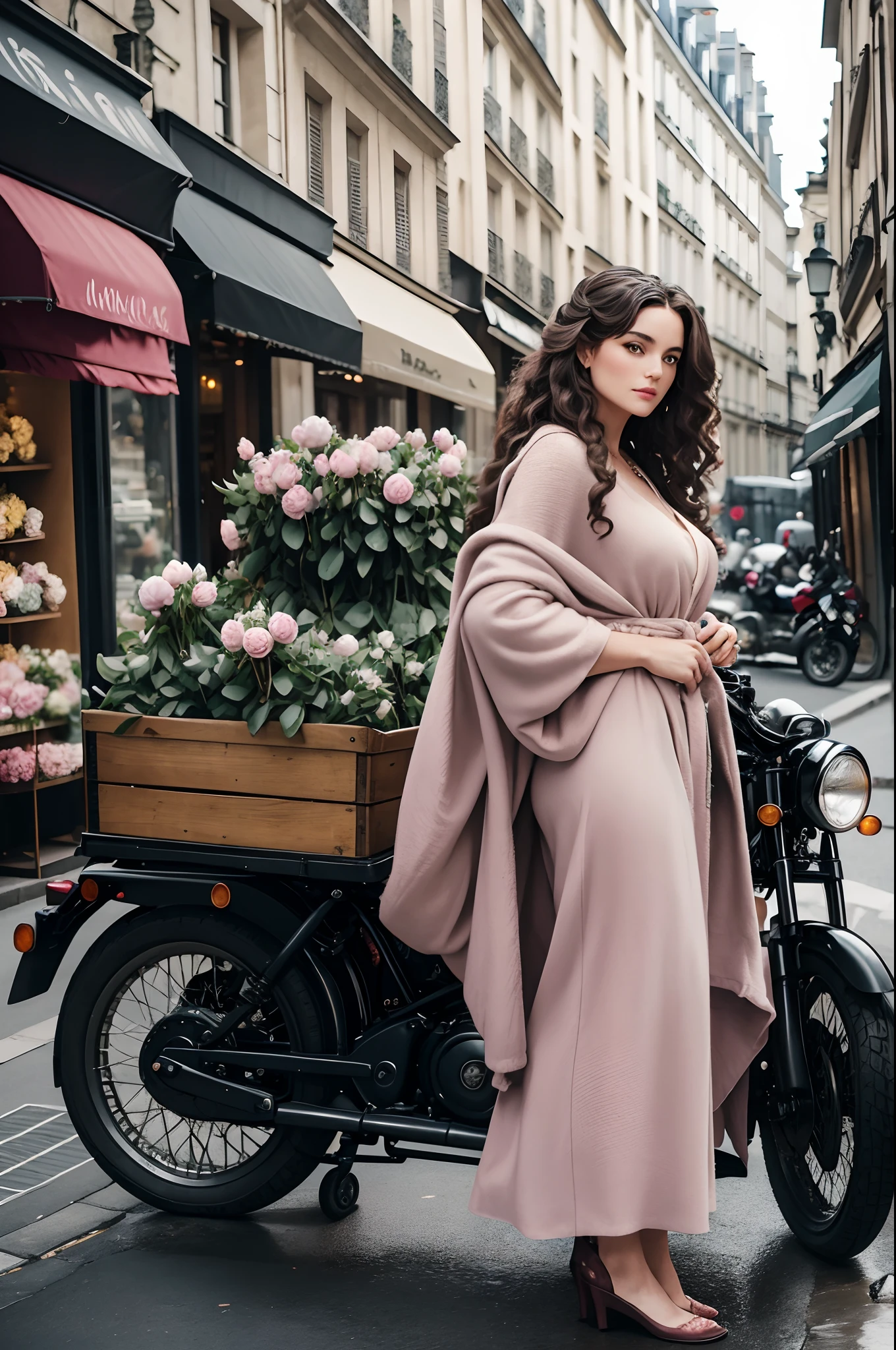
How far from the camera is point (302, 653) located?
9.59 feet

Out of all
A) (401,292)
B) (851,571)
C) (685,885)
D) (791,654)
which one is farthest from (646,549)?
(791,654)

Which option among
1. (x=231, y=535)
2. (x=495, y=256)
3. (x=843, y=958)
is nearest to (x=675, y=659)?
(x=843, y=958)

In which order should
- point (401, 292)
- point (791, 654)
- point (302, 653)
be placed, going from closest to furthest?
point (302, 653), point (401, 292), point (791, 654)

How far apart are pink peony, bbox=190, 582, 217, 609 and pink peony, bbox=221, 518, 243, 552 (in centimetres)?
33

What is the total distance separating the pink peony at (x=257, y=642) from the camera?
2.83 meters

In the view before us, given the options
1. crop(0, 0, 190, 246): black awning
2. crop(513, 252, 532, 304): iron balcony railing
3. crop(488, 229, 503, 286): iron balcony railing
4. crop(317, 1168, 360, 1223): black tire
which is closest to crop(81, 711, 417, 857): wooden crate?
crop(317, 1168, 360, 1223): black tire

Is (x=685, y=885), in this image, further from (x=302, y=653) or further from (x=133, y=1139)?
(x=133, y=1139)

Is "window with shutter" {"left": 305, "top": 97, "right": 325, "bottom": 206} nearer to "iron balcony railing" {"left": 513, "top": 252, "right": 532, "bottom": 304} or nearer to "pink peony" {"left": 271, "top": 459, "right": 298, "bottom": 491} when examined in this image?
"iron balcony railing" {"left": 513, "top": 252, "right": 532, "bottom": 304}

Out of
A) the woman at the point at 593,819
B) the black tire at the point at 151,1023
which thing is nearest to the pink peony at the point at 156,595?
the black tire at the point at 151,1023

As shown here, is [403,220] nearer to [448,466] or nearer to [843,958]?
[448,466]

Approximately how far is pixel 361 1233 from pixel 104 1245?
53cm

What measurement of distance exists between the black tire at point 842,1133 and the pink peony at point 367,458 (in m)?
1.46

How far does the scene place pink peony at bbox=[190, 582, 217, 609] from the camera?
2984mm

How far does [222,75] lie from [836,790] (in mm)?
5238
